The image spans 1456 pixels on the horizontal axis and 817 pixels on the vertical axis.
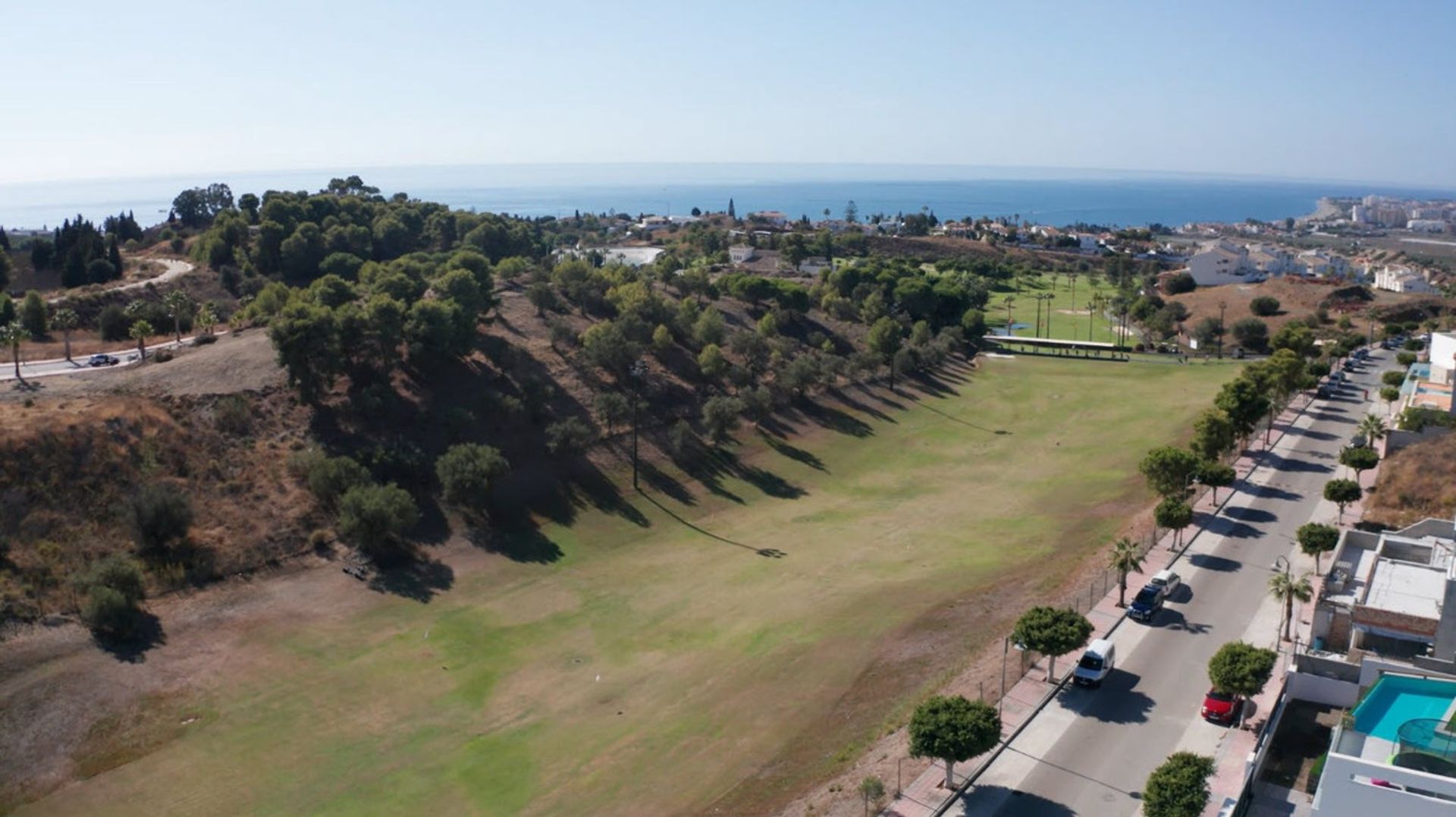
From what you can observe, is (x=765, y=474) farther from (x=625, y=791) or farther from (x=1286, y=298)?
(x=1286, y=298)

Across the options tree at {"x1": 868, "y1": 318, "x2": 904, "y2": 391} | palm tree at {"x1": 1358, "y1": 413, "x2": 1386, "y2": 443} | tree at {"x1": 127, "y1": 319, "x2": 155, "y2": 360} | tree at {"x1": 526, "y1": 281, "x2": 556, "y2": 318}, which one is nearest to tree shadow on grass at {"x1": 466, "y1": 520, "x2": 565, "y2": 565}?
tree at {"x1": 127, "y1": 319, "x2": 155, "y2": 360}

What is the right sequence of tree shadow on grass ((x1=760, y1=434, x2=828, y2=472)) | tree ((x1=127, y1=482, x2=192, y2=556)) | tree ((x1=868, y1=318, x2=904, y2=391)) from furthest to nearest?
tree ((x1=868, y1=318, x2=904, y2=391)) → tree shadow on grass ((x1=760, y1=434, x2=828, y2=472)) → tree ((x1=127, y1=482, x2=192, y2=556))

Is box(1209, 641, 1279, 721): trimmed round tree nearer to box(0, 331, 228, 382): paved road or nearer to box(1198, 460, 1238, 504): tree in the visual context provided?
box(1198, 460, 1238, 504): tree

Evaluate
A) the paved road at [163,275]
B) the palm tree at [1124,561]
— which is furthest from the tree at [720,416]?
the paved road at [163,275]

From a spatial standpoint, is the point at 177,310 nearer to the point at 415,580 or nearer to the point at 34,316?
the point at 34,316

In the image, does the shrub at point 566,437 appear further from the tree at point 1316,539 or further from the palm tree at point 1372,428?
the palm tree at point 1372,428

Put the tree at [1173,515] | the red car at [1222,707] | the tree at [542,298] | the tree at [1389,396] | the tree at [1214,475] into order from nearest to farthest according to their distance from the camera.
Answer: the red car at [1222,707], the tree at [1173,515], the tree at [1214,475], the tree at [1389,396], the tree at [542,298]
